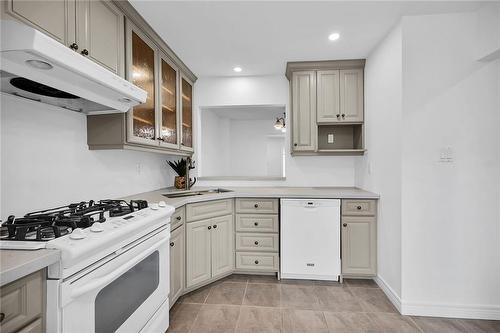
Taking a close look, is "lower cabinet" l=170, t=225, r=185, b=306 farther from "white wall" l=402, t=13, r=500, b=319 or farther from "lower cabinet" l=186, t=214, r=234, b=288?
"white wall" l=402, t=13, r=500, b=319

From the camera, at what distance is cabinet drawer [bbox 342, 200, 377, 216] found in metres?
2.46

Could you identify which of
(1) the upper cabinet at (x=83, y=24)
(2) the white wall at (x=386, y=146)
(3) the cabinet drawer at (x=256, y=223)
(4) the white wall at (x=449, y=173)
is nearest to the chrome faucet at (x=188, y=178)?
(3) the cabinet drawer at (x=256, y=223)

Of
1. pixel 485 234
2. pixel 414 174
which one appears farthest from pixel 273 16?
pixel 485 234

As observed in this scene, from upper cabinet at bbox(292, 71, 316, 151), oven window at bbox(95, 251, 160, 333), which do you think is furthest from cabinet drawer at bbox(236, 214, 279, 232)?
oven window at bbox(95, 251, 160, 333)

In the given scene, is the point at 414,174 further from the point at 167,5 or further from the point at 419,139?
the point at 167,5

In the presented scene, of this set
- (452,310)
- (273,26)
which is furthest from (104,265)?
(452,310)

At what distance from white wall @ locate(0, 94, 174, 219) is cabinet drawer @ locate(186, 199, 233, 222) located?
0.66 metres

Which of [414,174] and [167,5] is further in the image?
[414,174]

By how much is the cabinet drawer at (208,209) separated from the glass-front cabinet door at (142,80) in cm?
70

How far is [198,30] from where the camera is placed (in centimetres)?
217

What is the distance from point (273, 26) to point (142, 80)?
4.00 ft

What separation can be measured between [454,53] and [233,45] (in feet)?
6.27

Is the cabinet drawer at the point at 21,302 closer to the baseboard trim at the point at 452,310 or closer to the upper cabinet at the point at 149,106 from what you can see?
the upper cabinet at the point at 149,106

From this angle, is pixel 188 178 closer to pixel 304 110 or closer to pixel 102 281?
pixel 304 110
